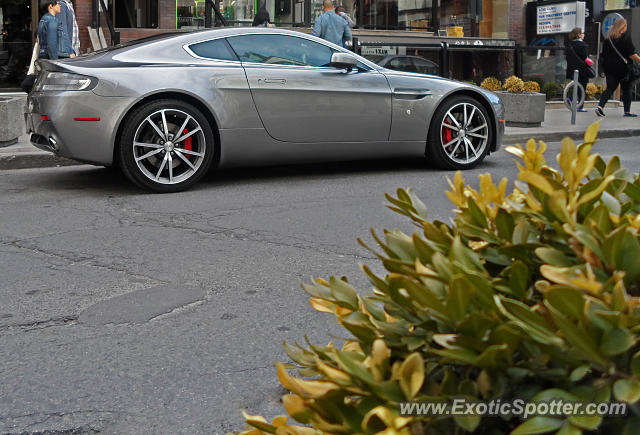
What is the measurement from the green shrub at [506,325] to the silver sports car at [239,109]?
613 cm

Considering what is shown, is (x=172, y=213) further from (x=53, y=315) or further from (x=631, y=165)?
(x=631, y=165)

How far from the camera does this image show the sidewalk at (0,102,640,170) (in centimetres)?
939

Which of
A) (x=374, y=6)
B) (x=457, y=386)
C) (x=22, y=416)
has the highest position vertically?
(x=374, y=6)

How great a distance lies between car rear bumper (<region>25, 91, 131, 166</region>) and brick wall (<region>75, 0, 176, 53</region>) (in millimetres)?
10693

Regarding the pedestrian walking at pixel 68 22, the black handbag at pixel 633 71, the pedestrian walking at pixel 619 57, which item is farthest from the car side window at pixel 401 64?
the pedestrian walking at pixel 68 22

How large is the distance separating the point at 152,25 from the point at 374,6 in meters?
5.62

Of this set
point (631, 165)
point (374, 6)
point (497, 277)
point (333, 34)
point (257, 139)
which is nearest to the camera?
point (497, 277)

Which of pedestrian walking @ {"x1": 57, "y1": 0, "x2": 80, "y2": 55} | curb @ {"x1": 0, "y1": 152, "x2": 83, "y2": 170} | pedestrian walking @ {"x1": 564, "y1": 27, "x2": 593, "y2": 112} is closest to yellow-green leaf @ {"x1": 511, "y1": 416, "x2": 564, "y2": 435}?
curb @ {"x1": 0, "y1": 152, "x2": 83, "y2": 170}

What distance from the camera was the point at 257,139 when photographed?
7812 millimetres

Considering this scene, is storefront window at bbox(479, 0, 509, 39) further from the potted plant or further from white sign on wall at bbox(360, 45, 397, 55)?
A: the potted plant

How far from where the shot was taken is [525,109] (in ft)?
45.6

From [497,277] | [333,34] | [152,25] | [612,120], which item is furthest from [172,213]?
[152,25]

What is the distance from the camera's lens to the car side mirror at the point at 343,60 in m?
8.04

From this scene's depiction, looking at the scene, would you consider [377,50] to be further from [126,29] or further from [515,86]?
A: [126,29]
